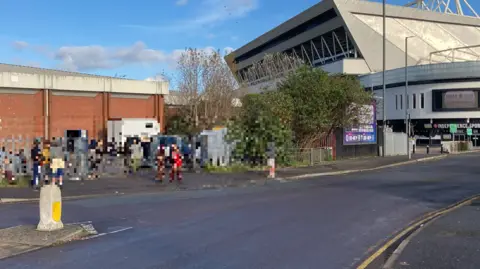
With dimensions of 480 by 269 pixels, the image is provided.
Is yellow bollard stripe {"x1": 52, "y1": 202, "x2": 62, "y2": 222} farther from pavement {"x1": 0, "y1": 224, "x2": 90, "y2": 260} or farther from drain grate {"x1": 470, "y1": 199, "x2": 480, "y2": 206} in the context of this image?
drain grate {"x1": 470, "y1": 199, "x2": 480, "y2": 206}

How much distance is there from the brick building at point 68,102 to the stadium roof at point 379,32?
39.5 metres

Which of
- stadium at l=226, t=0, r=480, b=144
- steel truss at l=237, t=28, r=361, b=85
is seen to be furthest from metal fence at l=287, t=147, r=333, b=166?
steel truss at l=237, t=28, r=361, b=85

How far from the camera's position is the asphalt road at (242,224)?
7578 mm

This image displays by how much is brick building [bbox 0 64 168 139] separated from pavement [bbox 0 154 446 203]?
1134 cm

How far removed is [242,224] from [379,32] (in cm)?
8229

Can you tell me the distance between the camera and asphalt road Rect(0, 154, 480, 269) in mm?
7578

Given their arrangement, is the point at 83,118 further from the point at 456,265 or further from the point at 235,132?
the point at 456,265

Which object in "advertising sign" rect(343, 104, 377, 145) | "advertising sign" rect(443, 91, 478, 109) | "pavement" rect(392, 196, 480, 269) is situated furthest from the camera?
"advertising sign" rect(443, 91, 478, 109)

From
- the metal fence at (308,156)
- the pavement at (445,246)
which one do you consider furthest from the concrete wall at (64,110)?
the pavement at (445,246)

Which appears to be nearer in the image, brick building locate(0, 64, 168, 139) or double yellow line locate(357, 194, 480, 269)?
double yellow line locate(357, 194, 480, 269)

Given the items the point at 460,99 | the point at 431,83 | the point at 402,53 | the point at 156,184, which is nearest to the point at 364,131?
the point at 156,184

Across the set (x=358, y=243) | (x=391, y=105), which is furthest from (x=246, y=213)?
(x=391, y=105)

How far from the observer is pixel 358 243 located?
28.8 feet

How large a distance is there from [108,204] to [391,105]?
67.8 metres
